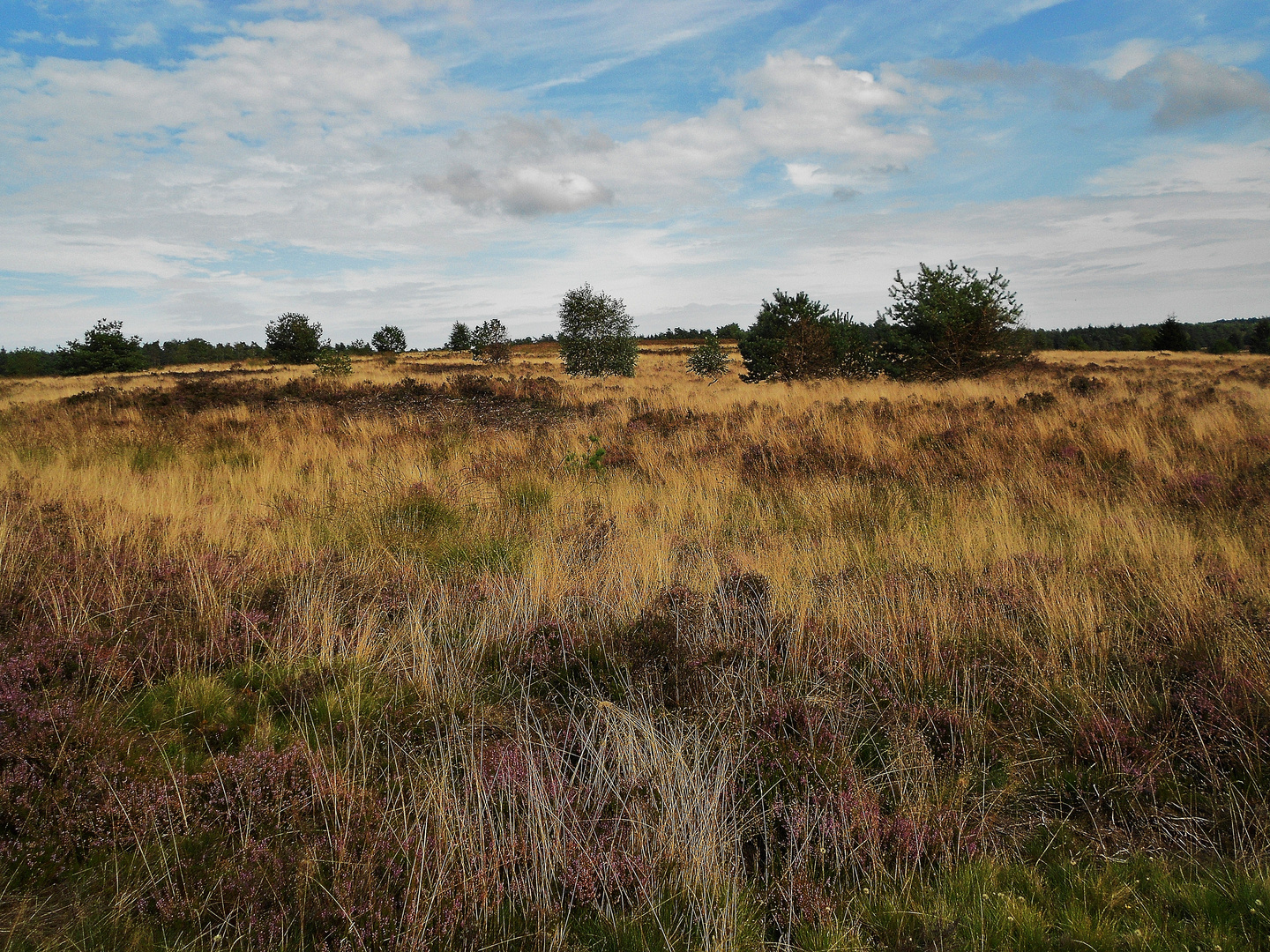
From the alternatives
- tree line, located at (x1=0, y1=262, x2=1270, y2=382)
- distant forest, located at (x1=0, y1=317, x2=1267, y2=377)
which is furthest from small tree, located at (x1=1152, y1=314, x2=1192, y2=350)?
tree line, located at (x1=0, y1=262, x2=1270, y2=382)

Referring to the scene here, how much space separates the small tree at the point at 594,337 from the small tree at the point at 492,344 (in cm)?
1517

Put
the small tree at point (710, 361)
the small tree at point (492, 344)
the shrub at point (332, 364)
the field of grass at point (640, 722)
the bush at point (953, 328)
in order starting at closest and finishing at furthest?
the field of grass at point (640, 722)
the bush at point (953, 328)
the shrub at point (332, 364)
the small tree at point (710, 361)
the small tree at point (492, 344)

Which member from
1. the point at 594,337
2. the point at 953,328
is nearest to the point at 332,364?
the point at 594,337

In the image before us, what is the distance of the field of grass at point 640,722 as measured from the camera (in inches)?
79.4

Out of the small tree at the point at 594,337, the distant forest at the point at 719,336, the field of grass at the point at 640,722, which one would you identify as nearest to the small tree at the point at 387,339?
the distant forest at the point at 719,336

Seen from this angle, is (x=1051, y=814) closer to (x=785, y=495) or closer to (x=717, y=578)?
(x=717, y=578)

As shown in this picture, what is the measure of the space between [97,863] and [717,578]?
3319 mm

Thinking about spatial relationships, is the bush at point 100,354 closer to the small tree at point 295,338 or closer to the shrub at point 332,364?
the small tree at point 295,338

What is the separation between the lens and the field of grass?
2018 millimetres

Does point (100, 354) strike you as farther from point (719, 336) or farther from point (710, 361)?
point (719, 336)

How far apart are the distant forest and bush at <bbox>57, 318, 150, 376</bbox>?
0.34 ft

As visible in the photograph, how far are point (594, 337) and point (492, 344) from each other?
726 inches

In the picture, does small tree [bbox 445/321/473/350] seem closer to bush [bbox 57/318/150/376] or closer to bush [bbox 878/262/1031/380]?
bush [bbox 57/318/150/376]

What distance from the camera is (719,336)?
103062 mm
